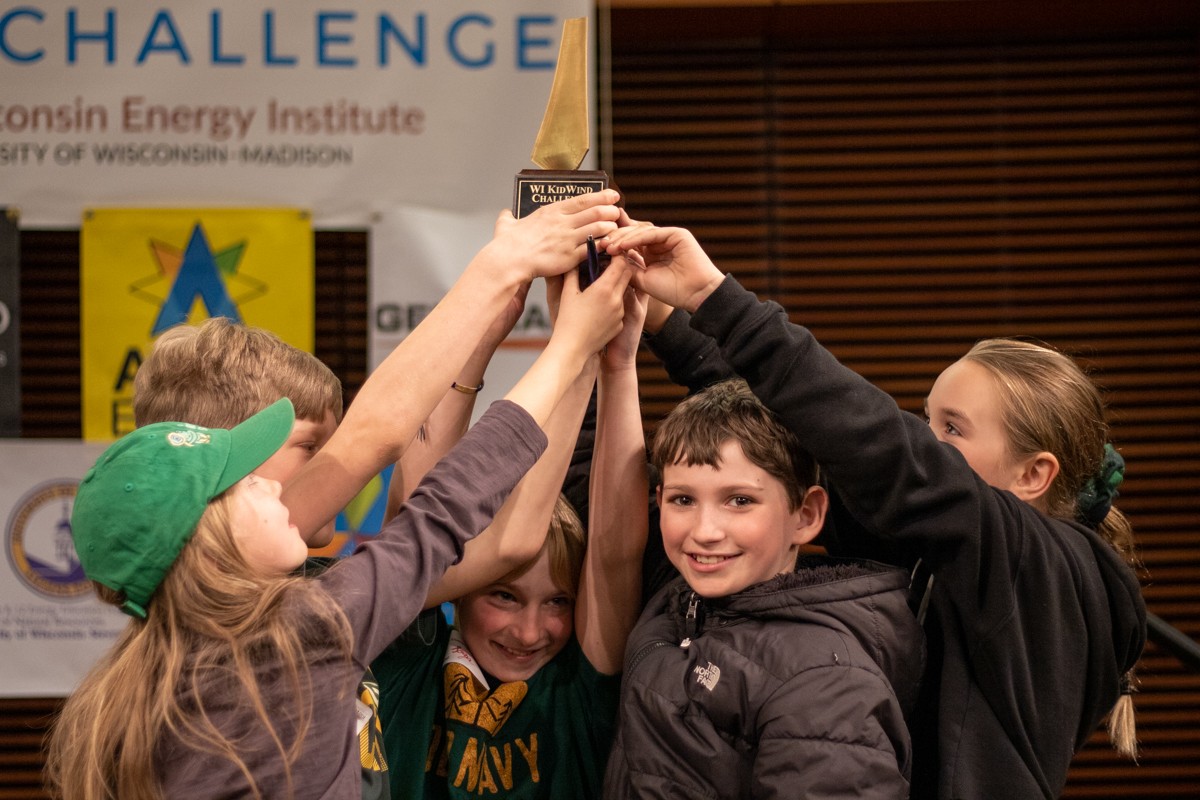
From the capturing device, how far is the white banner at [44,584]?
10.4ft

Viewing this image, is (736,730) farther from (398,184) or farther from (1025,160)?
(1025,160)

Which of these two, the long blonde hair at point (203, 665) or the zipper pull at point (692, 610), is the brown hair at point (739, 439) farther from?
the long blonde hair at point (203, 665)

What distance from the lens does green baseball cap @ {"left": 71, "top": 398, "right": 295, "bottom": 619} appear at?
1232mm

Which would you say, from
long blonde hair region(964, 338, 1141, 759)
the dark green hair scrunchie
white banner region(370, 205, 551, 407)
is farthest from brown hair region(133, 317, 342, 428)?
white banner region(370, 205, 551, 407)

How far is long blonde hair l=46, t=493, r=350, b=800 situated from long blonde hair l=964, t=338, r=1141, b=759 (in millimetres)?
947

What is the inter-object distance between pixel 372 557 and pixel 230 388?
39cm

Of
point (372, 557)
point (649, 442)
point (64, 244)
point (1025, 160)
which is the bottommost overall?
point (372, 557)

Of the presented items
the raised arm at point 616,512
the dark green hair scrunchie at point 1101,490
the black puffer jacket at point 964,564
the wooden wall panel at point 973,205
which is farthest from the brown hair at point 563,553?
the wooden wall panel at point 973,205

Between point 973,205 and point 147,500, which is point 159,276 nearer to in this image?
point 147,500

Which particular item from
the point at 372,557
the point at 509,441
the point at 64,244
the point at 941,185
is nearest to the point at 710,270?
the point at 509,441

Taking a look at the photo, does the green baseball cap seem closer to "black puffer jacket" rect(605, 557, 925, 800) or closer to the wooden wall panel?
"black puffer jacket" rect(605, 557, 925, 800)

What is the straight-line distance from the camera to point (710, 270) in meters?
1.46

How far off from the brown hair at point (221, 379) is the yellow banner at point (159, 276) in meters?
1.59

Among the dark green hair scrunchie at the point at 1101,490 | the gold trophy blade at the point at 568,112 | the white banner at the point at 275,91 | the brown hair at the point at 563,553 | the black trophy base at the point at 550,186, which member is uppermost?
the white banner at the point at 275,91
